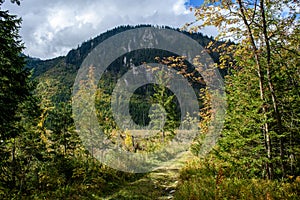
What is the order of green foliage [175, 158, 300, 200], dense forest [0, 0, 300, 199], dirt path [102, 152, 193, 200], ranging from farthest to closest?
dirt path [102, 152, 193, 200]
dense forest [0, 0, 300, 199]
green foliage [175, 158, 300, 200]

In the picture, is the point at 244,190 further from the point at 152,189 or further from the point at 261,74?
the point at 152,189

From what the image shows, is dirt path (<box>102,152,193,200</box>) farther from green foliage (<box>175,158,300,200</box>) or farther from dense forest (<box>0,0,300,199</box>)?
green foliage (<box>175,158,300,200</box>)

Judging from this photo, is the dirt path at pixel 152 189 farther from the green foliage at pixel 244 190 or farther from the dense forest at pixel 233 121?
the green foliage at pixel 244 190

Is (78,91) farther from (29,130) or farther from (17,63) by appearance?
(17,63)

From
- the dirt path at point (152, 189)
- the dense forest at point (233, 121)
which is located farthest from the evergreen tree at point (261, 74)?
the dirt path at point (152, 189)

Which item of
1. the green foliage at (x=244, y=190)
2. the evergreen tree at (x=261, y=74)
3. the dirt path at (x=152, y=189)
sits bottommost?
the dirt path at (x=152, y=189)

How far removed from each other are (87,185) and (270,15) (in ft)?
37.6

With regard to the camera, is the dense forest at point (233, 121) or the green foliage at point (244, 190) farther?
the dense forest at point (233, 121)

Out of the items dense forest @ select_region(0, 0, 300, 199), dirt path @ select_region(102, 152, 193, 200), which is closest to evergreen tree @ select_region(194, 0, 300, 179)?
dense forest @ select_region(0, 0, 300, 199)

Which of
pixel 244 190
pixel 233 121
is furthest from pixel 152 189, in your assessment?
pixel 244 190

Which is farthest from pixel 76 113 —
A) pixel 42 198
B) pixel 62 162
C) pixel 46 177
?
pixel 42 198

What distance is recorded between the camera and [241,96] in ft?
31.0

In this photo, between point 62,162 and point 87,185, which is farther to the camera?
point 62,162

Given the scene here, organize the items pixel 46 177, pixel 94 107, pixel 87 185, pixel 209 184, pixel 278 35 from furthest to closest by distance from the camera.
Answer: pixel 94 107 < pixel 46 177 < pixel 87 185 < pixel 209 184 < pixel 278 35
